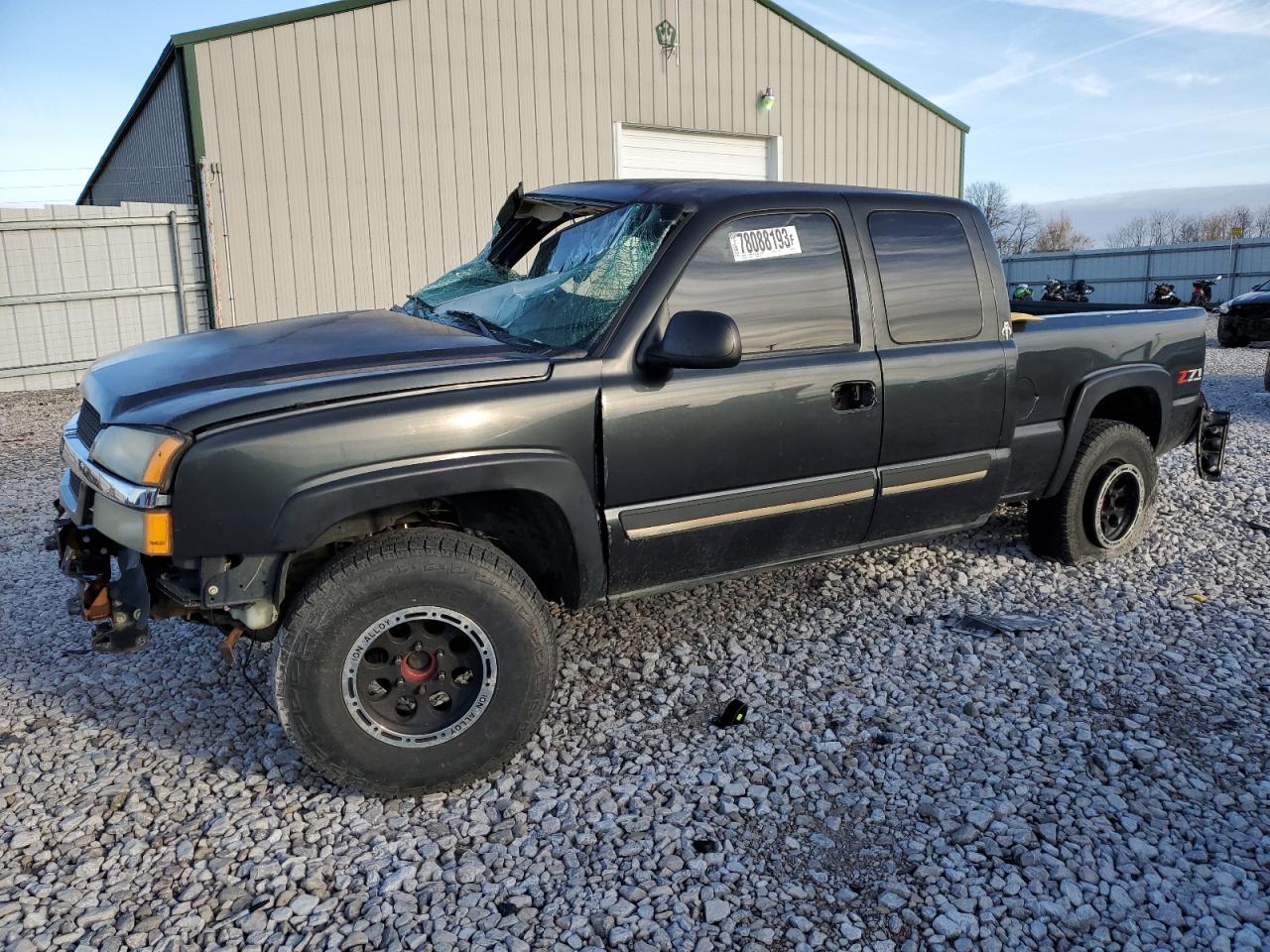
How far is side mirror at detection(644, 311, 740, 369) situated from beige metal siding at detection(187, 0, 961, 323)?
963cm

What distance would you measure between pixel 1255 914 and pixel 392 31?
1233 centimetres

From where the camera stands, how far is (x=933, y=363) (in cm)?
391

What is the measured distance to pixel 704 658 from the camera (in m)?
3.92

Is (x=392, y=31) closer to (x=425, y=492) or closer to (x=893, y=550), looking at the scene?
(x=893, y=550)

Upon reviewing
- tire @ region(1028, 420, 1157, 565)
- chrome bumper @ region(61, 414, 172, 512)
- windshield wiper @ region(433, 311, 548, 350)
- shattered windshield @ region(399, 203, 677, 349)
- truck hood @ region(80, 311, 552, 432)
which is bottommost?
tire @ region(1028, 420, 1157, 565)

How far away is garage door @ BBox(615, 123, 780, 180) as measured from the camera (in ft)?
45.0

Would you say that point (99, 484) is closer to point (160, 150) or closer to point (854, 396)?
point (854, 396)

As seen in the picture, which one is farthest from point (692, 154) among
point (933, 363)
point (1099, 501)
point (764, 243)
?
point (764, 243)

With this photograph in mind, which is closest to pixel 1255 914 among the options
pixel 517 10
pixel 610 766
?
pixel 610 766

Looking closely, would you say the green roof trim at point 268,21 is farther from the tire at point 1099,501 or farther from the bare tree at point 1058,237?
the bare tree at point 1058,237

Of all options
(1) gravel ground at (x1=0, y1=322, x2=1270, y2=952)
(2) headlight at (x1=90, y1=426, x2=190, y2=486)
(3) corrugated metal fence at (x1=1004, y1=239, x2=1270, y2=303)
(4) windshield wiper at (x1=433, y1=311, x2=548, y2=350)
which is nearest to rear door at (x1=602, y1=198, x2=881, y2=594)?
(4) windshield wiper at (x1=433, y1=311, x2=548, y2=350)

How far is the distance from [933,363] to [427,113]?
9952 millimetres

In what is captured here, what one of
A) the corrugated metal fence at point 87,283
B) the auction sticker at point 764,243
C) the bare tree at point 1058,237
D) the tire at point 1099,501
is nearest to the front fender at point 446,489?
the auction sticker at point 764,243

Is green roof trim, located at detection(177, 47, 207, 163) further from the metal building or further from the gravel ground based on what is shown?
the gravel ground
